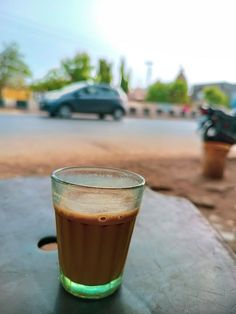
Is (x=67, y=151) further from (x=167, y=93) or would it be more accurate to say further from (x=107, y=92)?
(x=167, y=93)

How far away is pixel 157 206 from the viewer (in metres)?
0.96

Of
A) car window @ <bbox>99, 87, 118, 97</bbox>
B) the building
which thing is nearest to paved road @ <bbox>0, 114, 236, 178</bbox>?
car window @ <bbox>99, 87, 118, 97</bbox>

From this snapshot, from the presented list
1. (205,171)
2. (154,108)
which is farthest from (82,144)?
(154,108)

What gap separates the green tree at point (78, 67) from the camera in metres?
21.9

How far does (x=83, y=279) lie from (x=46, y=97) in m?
8.88

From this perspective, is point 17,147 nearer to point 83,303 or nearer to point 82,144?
point 82,144

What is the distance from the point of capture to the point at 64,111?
877cm

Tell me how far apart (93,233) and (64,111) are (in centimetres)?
852

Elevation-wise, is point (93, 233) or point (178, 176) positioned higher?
point (93, 233)

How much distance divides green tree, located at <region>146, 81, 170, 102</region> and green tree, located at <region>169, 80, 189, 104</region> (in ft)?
1.30

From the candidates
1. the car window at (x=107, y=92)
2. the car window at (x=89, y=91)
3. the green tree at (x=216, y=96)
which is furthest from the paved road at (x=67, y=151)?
the green tree at (x=216, y=96)

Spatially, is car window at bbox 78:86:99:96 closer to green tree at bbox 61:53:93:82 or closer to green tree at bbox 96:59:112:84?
green tree at bbox 96:59:112:84

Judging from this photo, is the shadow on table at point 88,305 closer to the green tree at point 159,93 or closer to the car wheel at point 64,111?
the car wheel at point 64,111

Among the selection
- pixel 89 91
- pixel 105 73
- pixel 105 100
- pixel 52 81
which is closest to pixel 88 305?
pixel 89 91
